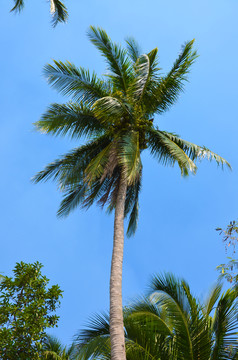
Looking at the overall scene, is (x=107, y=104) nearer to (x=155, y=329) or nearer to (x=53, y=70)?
(x=53, y=70)

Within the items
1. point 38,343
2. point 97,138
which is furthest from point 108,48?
point 38,343

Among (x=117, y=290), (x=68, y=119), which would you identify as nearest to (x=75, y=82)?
(x=68, y=119)

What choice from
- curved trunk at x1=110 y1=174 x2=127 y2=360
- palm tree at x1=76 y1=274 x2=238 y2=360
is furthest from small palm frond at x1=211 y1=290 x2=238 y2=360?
curved trunk at x1=110 y1=174 x2=127 y2=360

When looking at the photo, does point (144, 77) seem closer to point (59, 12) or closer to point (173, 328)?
point (59, 12)

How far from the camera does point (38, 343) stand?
33.4 ft

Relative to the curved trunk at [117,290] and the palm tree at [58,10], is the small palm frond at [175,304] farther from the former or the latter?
the palm tree at [58,10]

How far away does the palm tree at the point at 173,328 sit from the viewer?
9812mm

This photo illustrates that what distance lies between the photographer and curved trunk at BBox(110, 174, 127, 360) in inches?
369

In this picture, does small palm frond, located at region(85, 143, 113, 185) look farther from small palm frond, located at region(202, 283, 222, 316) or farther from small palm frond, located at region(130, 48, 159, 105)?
small palm frond, located at region(202, 283, 222, 316)

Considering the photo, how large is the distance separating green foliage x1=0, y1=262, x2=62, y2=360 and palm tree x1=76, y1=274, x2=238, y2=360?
112cm

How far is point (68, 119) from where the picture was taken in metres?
14.1

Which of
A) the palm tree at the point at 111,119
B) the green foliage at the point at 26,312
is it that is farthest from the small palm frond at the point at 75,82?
the green foliage at the point at 26,312

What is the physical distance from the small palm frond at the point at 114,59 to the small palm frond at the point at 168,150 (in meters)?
1.66

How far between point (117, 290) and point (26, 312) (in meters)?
2.02
